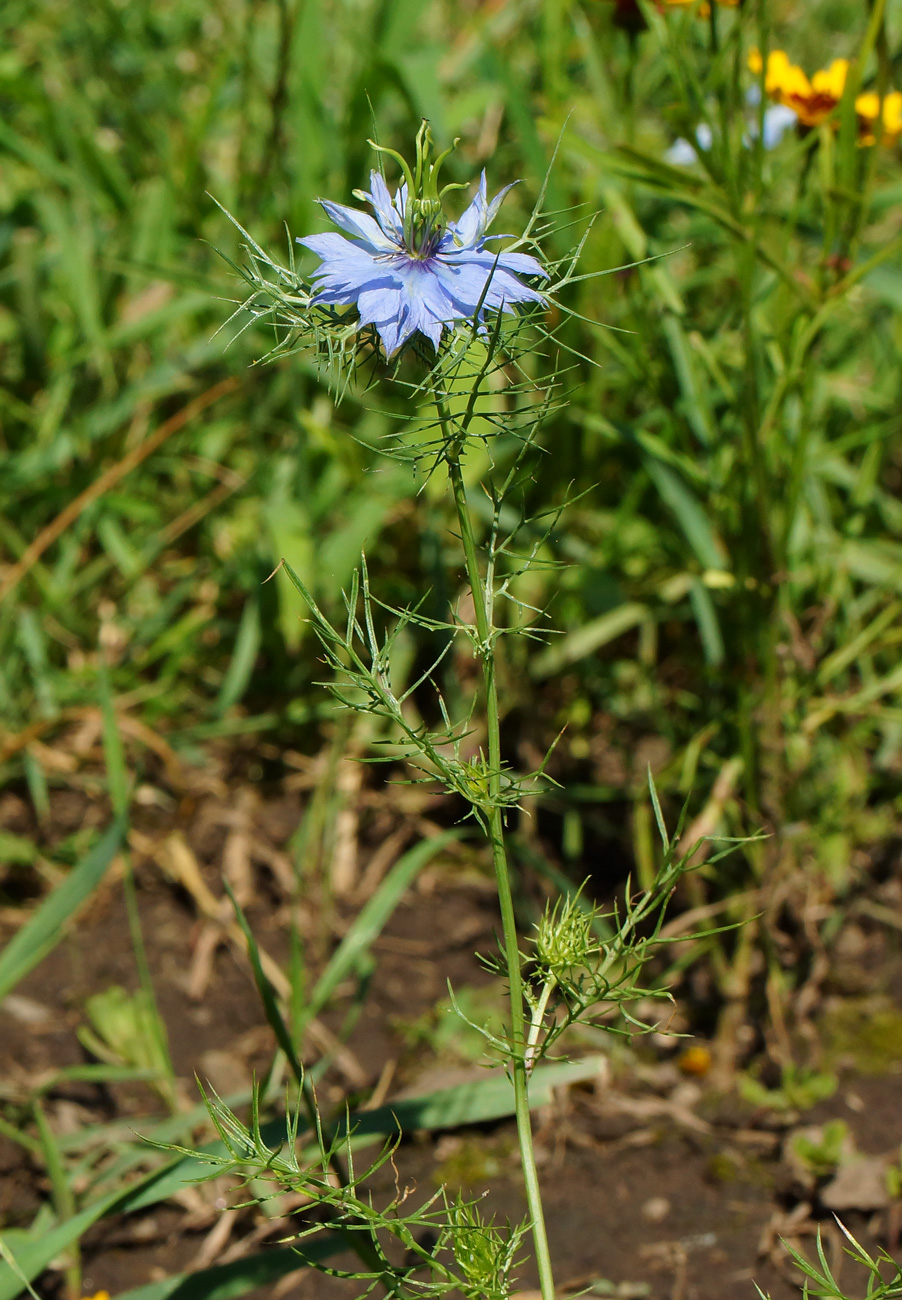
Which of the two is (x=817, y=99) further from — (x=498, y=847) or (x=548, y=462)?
(x=498, y=847)

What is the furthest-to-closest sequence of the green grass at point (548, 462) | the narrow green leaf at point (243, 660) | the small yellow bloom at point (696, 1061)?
the narrow green leaf at point (243, 660), the small yellow bloom at point (696, 1061), the green grass at point (548, 462)

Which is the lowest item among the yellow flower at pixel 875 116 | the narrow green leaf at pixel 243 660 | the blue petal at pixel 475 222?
the narrow green leaf at pixel 243 660

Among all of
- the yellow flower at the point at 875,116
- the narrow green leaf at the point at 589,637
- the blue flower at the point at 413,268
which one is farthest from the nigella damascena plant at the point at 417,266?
the narrow green leaf at the point at 589,637

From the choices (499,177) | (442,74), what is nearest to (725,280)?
(499,177)

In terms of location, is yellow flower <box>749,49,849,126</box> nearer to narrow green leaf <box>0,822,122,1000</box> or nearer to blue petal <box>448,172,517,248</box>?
blue petal <box>448,172,517,248</box>

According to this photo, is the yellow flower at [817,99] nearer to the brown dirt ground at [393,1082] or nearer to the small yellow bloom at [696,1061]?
the brown dirt ground at [393,1082]
